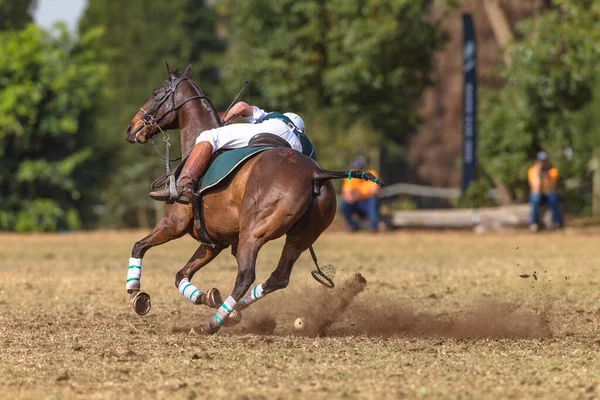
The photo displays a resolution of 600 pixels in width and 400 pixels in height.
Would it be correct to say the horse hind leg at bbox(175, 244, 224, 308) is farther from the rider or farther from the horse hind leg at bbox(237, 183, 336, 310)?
the rider

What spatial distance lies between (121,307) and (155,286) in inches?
107

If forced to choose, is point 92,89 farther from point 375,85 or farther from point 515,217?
point 515,217

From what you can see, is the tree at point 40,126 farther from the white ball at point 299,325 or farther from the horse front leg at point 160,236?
the white ball at point 299,325

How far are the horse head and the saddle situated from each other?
723 millimetres

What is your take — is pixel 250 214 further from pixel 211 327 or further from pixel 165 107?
pixel 165 107

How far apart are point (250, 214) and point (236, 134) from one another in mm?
1053

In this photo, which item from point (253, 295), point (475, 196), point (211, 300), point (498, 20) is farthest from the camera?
point (498, 20)

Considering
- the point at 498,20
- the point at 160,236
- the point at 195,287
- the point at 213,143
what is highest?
the point at 498,20

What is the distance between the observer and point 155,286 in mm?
16312

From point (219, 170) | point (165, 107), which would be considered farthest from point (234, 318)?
point (165, 107)

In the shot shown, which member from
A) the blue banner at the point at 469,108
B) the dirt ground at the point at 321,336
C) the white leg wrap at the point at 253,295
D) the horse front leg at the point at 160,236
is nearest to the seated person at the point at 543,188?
the blue banner at the point at 469,108

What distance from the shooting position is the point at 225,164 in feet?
36.1

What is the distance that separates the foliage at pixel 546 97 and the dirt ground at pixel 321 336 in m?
9.96

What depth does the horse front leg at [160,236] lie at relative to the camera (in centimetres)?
1134
